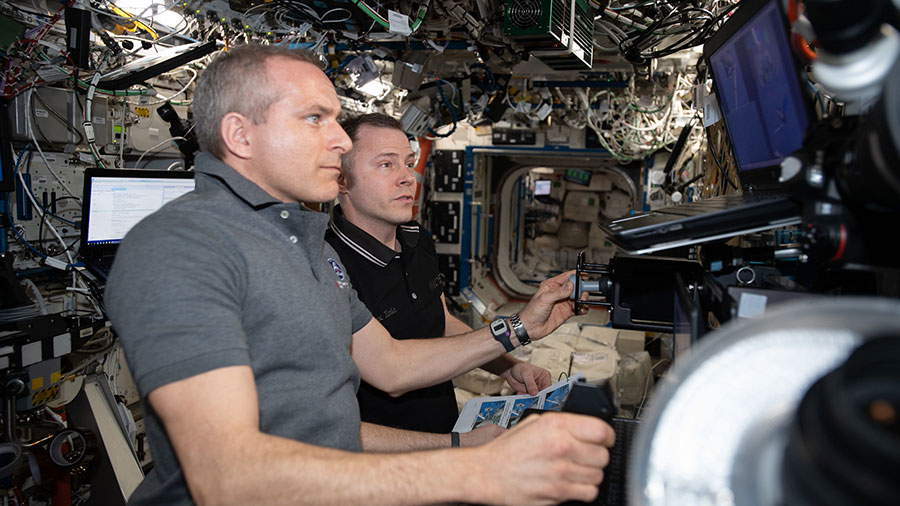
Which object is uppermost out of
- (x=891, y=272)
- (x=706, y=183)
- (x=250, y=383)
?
(x=706, y=183)

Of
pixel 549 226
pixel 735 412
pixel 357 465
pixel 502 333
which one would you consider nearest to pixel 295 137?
pixel 357 465

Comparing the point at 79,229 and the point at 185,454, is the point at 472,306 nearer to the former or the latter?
Answer: the point at 79,229

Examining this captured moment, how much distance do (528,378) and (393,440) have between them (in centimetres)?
76

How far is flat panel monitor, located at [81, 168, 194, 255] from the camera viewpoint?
3002mm

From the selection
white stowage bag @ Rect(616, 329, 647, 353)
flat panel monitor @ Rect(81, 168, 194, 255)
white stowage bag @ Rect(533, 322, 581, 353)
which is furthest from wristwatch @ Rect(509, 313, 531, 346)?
white stowage bag @ Rect(616, 329, 647, 353)

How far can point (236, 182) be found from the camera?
1.27 metres

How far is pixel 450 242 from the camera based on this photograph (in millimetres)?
6973

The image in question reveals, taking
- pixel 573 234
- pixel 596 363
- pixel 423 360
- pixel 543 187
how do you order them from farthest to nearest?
pixel 573 234, pixel 543 187, pixel 596 363, pixel 423 360

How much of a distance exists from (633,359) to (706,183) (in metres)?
2.29

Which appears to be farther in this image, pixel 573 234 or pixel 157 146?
pixel 573 234

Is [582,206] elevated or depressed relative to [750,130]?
elevated

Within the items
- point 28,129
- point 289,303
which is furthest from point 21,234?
point 289,303

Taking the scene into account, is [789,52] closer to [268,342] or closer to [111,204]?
[268,342]

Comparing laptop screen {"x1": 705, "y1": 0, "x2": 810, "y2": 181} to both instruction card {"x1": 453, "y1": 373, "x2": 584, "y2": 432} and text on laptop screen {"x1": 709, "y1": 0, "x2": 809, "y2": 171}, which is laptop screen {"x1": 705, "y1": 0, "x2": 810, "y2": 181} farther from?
instruction card {"x1": 453, "y1": 373, "x2": 584, "y2": 432}
